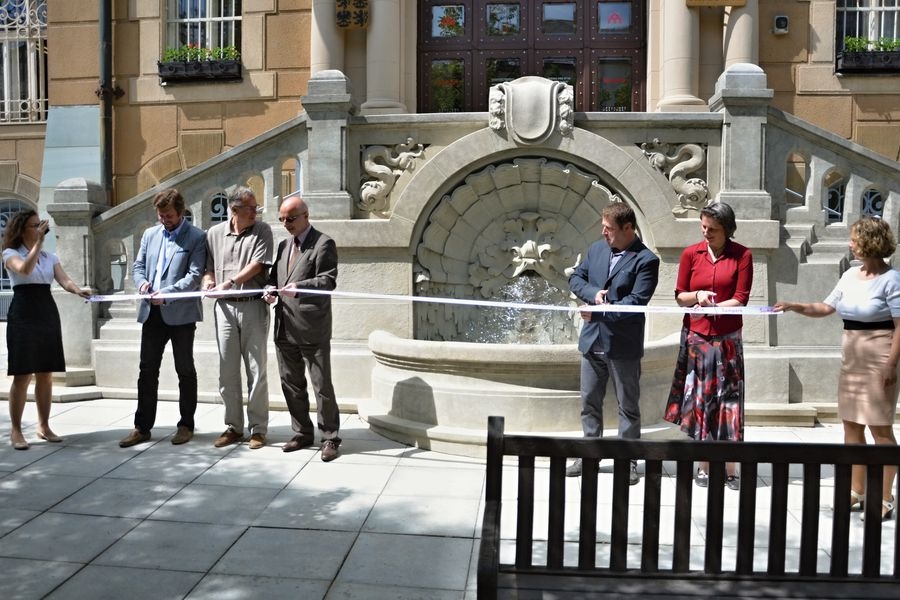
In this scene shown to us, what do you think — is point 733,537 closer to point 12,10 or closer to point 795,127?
point 795,127

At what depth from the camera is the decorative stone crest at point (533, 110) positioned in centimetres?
729

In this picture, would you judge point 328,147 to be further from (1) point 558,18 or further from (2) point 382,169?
(1) point 558,18

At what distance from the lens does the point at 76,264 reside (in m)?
7.95

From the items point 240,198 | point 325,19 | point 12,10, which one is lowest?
point 240,198

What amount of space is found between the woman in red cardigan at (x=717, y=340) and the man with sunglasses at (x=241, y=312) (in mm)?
3171

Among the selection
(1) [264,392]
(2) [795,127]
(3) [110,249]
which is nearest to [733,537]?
(1) [264,392]

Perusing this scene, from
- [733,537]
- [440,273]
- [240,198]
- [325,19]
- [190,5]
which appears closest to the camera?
[733,537]

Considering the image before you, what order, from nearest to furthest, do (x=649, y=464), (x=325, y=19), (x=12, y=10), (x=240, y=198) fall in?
1. (x=649, y=464)
2. (x=240, y=198)
3. (x=325, y=19)
4. (x=12, y=10)

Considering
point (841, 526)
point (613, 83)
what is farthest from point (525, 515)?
point (613, 83)

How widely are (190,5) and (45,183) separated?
3664mm

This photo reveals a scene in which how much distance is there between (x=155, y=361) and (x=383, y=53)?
251 inches

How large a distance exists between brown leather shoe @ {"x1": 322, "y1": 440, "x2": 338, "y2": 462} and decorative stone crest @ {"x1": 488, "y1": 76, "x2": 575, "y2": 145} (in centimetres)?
336

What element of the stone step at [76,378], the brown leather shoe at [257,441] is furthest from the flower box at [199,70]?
the brown leather shoe at [257,441]

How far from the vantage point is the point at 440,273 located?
7836mm
